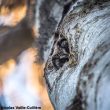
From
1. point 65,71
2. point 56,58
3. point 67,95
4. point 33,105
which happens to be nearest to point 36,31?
point 33,105

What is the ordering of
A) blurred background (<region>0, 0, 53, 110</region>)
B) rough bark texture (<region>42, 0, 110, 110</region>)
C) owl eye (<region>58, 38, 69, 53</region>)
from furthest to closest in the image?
blurred background (<region>0, 0, 53, 110</region>)
owl eye (<region>58, 38, 69, 53</region>)
rough bark texture (<region>42, 0, 110, 110</region>)

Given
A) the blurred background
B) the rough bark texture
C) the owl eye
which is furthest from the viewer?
the blurred background

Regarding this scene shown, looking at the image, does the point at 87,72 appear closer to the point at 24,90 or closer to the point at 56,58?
the point at 56,58

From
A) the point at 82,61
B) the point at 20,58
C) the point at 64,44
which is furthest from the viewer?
the point at 20,58

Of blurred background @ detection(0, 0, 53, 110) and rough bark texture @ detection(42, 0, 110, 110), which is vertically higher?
rough bark texture @ detection(42, 0, 110, 110)

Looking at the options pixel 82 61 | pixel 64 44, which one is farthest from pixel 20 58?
pixel 82 61

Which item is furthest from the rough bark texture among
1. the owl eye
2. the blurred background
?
the blurred background

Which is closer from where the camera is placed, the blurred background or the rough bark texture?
the rough bark texture

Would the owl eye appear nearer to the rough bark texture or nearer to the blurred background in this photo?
the rough bark texture

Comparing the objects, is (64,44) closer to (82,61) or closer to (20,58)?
(82,61)
